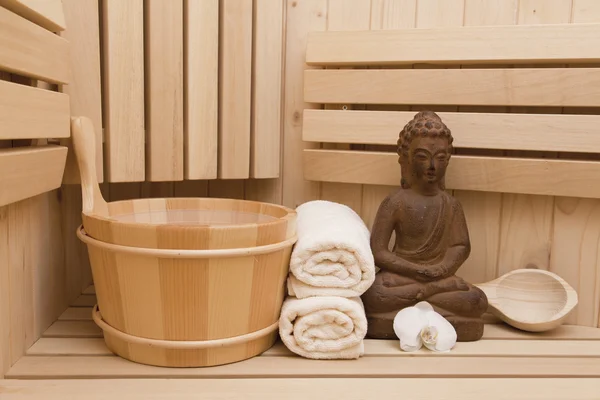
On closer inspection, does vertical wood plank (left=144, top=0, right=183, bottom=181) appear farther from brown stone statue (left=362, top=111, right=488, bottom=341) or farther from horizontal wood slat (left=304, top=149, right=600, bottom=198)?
brown stone statue (left=362, top=111, right=488, bottom=341)

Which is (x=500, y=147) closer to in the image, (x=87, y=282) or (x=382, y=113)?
(x=382, y=113)

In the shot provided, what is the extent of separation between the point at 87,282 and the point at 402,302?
3.42 feet

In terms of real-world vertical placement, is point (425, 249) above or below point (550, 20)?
below

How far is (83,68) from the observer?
145 centimetres

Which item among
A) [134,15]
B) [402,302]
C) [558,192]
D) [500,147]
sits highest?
[134,15]

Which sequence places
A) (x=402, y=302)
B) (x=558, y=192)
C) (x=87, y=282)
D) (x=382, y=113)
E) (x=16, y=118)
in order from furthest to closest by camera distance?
(x=87, y=282), (x=382, y=113), (x=558, y=192), (x=402, y=302), (x=16, y=118)

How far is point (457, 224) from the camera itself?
1.56m

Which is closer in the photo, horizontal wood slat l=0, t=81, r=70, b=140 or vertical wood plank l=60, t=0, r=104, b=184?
horizontal wood slat l=0, t=81, r=70, b=140

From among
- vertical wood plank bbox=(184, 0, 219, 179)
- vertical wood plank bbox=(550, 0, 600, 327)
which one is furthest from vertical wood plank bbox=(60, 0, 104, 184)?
vertical wood plank bbox=(550, 0, 600, 327)

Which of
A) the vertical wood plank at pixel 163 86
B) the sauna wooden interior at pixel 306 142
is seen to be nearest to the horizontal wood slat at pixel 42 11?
the sauna wooden interior at pixel 306 142

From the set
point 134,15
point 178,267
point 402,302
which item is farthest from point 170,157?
point 402,302

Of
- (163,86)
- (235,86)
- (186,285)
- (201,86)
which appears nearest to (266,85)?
(235,86)

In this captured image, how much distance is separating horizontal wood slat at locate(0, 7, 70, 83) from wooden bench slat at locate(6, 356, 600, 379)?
2.11 feet

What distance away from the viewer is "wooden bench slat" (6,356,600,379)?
4.13 ft
